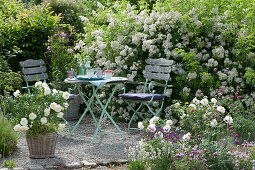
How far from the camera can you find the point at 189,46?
7168 millimetres

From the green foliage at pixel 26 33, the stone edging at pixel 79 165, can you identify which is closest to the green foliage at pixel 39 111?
the stone edging at pixel 79 165

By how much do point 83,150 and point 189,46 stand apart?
2.97 meters

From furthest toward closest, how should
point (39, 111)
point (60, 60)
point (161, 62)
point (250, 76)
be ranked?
1. point (60, 60)
2. point (161, 62)
3. point (250, 76)
4. point (39, 111)

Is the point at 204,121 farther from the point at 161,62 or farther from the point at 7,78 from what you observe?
the point at 7,78

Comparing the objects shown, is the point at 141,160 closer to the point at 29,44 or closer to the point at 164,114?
the point at 164,114

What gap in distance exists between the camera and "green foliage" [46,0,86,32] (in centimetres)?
1131

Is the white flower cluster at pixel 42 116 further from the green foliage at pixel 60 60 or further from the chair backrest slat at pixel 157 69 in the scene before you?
the green foliage at pixel 60 60

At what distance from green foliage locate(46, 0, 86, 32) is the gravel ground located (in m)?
5.30

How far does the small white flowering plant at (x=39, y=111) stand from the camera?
467cm

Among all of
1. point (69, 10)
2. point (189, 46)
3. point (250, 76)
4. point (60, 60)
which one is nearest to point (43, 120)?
point (60, 60)

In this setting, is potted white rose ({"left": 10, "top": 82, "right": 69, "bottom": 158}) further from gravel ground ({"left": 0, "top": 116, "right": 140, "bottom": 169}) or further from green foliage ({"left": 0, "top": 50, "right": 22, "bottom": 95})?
green foliage ({"left": 0, "top": 50, "right": 22, "bottom": 95})

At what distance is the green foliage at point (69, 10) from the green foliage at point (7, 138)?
259 inches

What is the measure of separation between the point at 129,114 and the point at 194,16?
209 cm

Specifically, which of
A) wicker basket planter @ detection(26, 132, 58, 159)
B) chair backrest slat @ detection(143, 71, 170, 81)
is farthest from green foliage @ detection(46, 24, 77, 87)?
wicker basket planter @ detection(26, 132, 58, 159)
